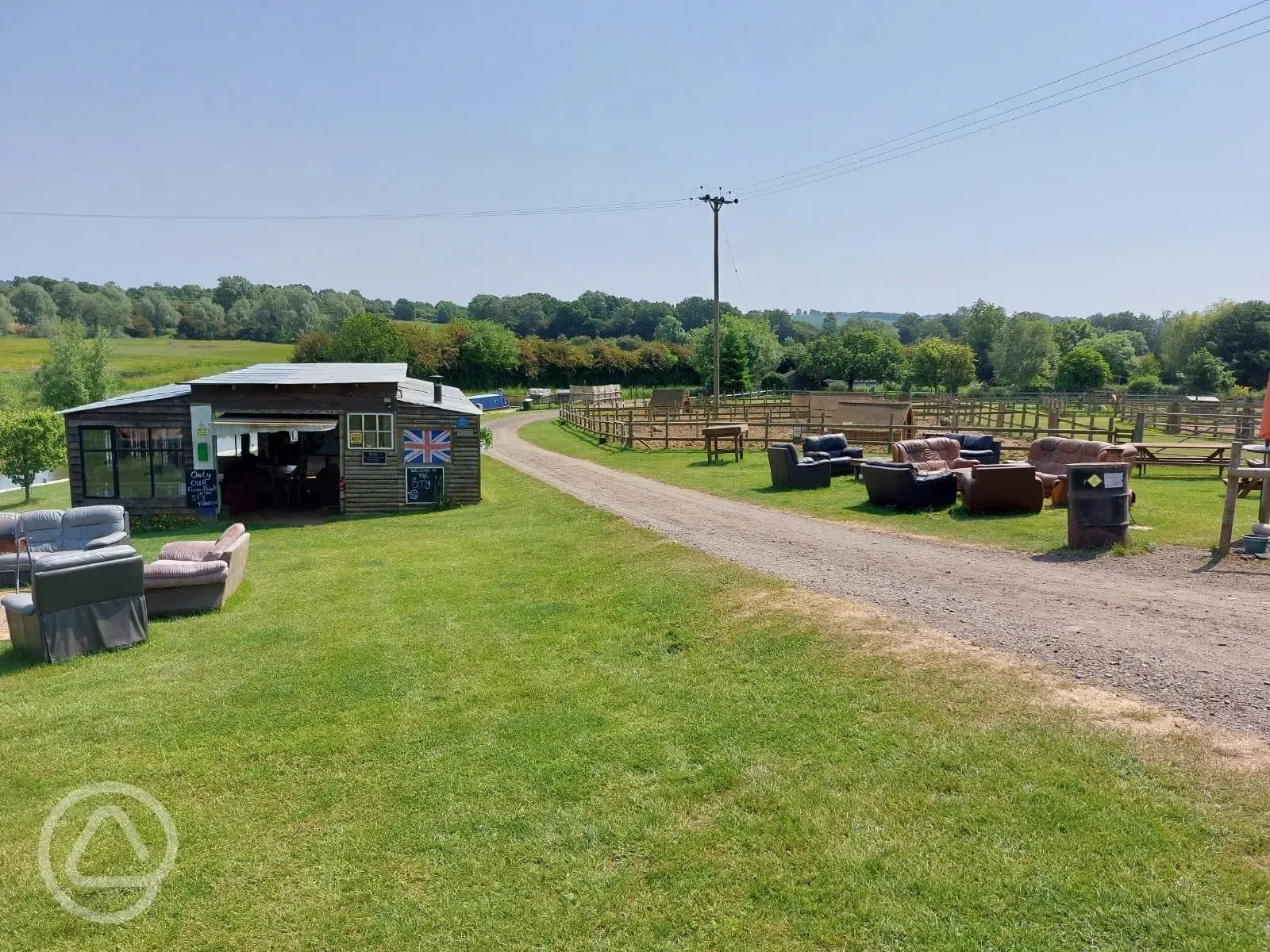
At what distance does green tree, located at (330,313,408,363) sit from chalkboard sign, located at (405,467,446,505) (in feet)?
156

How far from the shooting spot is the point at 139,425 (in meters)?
19.8

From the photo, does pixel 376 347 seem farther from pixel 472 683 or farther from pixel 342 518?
pixel 472 683

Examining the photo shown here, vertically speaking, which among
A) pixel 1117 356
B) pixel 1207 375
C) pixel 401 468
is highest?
pixel 1117 356

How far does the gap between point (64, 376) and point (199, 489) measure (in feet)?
141

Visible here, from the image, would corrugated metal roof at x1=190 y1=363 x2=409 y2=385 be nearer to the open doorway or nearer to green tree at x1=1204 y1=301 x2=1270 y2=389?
the open doorway

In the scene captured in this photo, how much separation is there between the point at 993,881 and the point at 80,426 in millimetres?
21720

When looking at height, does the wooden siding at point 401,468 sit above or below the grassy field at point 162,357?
below

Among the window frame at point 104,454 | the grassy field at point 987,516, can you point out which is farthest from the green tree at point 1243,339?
the window frame at point 104,454

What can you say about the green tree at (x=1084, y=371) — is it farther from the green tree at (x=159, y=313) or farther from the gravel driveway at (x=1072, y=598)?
the green tree at (x=159, y=313)

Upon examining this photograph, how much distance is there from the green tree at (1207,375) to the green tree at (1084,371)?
6.26 metres

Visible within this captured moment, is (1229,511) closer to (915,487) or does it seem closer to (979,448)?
(915,487)

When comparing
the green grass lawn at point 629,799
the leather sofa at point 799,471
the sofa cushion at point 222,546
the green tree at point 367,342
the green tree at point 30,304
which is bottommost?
the green grass lawn at point 629,799

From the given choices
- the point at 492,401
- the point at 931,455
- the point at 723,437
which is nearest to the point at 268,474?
the point at 723,437

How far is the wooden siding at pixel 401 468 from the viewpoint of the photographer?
20.2 meters
